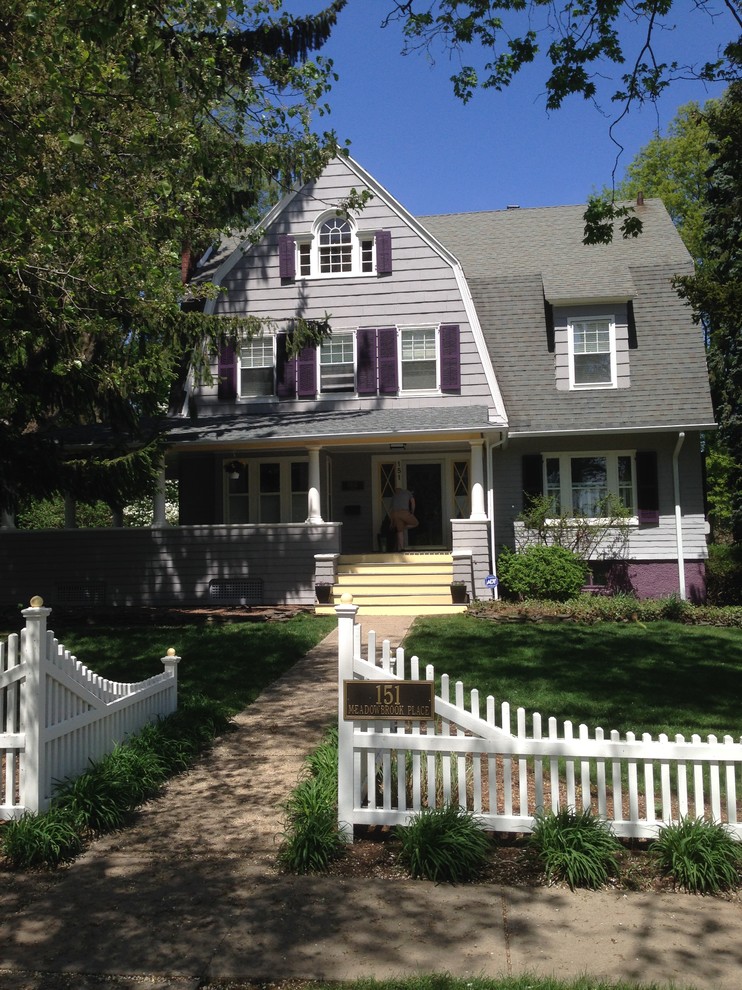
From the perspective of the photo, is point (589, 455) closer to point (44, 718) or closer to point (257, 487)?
point (257, 487)

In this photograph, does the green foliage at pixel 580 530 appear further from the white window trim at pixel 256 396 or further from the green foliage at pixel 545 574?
the white window trim at pixel 256 396

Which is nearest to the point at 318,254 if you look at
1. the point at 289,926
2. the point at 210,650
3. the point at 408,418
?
the point at 408,418

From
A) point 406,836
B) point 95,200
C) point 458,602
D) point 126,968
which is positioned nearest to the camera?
point 126,968

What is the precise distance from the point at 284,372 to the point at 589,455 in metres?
6.68

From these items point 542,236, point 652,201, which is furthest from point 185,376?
point 652,201

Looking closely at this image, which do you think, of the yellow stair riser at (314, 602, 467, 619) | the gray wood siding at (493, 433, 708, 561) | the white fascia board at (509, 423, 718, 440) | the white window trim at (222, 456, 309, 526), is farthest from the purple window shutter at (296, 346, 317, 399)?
the yellow stair riser at (314, 602, 467, 619)

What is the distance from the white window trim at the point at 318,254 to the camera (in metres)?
18.7

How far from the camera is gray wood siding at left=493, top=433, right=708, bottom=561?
17.8 metres

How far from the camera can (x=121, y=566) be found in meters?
17.5

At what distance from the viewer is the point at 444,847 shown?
5.09 metres

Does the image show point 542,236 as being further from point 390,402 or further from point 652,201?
point 390,402

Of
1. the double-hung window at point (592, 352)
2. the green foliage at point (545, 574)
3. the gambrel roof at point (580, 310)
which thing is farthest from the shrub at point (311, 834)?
the double-hung window at point (592, 352)

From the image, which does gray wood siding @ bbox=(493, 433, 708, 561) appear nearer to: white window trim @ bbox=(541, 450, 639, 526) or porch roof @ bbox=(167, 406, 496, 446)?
white window trim @ bbox=(541, 450, 639, 526)

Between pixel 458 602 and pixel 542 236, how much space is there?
11.2m
